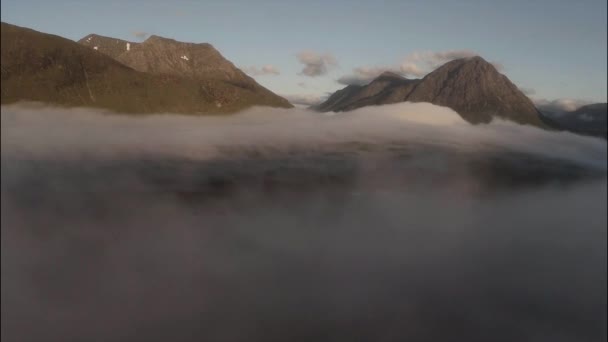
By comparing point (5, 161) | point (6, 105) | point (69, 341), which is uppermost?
point (6, 105)

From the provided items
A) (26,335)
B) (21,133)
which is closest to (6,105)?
(21,133)

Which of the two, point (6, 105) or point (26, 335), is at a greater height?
point (6, 105)

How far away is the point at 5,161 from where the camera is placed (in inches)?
7121

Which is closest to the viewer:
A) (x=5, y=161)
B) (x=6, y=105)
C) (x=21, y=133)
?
(x=21, y=133)

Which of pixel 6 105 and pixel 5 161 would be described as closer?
pixel 5 161

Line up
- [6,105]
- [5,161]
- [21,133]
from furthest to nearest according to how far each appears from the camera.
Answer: [6,105] → [5,161] → [21,133]

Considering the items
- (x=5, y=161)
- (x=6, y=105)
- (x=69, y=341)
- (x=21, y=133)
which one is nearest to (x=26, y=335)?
(x=69, y=341)

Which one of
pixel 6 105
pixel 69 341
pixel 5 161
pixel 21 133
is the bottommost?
pixel 69 341

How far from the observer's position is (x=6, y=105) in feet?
647

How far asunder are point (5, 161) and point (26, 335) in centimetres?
9587

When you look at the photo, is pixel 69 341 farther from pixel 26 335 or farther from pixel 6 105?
pixel 6 105

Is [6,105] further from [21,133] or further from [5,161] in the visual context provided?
[21,133]

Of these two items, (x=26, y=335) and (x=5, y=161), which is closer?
(x=5, y=161)

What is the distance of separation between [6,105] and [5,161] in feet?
122
